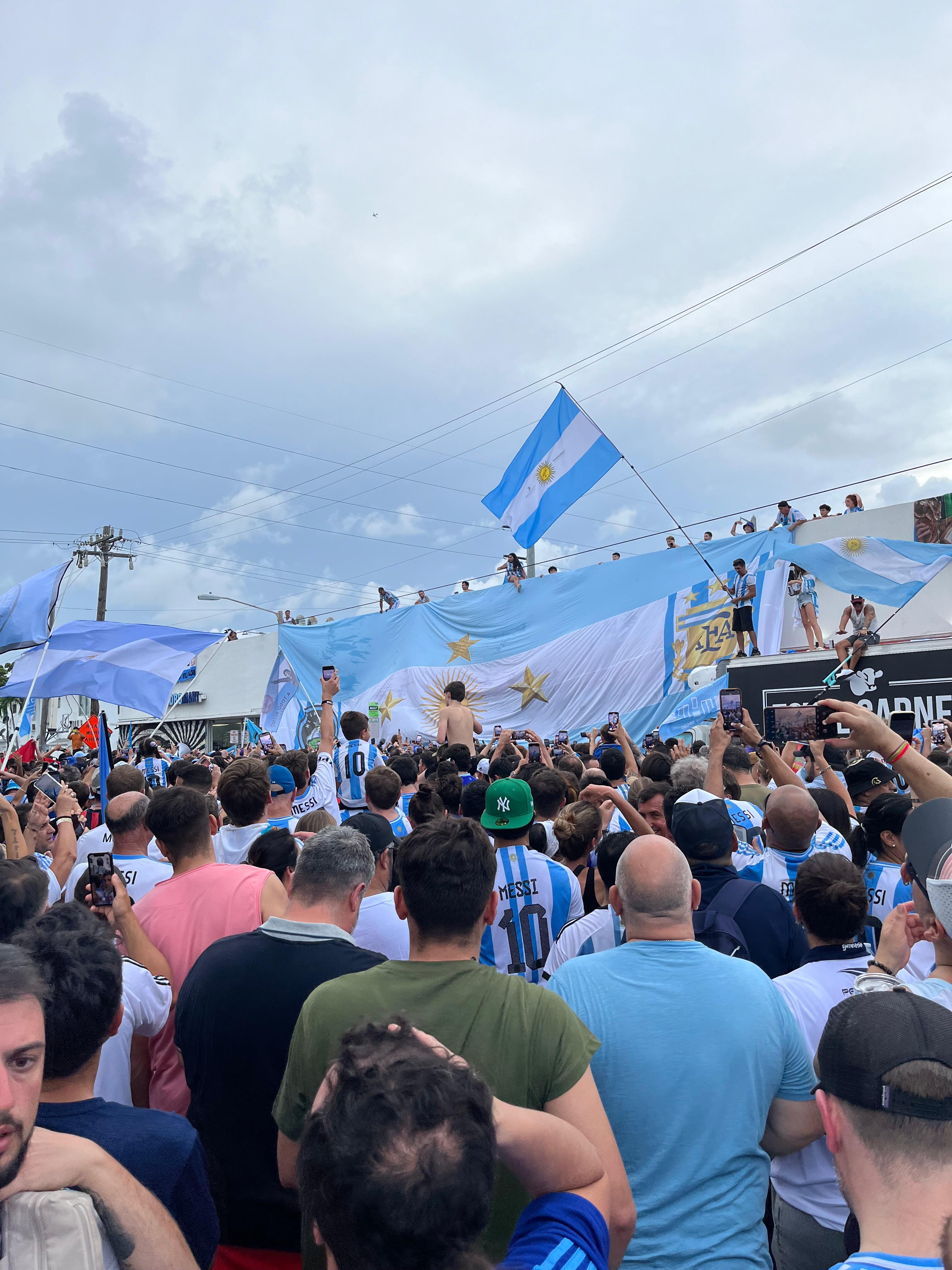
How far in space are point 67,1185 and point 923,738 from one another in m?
7.92

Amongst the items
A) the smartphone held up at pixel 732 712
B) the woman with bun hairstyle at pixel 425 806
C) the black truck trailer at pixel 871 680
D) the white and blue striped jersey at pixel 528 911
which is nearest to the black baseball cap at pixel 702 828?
the white and blue striped jersey at pixel 528 911

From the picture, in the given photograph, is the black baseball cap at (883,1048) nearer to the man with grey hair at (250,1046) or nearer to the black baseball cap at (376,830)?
the man with grey hair at (250,1046)

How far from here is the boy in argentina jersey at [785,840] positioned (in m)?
4.09

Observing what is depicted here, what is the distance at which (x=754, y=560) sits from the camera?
48.5 feet

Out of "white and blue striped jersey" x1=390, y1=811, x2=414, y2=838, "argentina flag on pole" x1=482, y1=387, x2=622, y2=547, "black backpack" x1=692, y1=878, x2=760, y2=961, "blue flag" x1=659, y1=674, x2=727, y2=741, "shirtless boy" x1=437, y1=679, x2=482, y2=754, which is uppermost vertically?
"argentina flag on pole" x1=482, y1=387, x2=622, y2=547

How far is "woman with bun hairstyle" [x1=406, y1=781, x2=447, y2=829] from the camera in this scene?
593 cm

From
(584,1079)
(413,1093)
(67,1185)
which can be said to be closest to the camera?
(413,1093)

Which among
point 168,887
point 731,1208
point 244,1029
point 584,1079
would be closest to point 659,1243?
point 731,1208

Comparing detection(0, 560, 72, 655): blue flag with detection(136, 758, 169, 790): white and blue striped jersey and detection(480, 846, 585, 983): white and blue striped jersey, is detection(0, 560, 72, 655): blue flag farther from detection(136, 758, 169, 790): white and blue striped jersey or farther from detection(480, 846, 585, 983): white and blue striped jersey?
detection(480, 846, 585, 983): white and blue striped jersey

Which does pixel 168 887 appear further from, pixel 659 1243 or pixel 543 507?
pixel 543 507

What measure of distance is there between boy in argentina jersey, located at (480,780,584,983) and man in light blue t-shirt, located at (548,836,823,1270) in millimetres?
1573

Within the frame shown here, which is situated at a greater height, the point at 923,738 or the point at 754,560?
the point at 754,560

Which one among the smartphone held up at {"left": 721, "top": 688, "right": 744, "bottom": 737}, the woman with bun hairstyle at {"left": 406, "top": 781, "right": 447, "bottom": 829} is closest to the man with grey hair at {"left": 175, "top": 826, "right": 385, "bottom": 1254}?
Answer: the woman with bun hairstyle at {"left": 406, "top": 781, "right": 447, "bottom": 829}

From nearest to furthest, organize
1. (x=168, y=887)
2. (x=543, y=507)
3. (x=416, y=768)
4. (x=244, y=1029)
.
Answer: (x=244, y=1029) < (x=168, y=887) < (x=416, y=768) < (x=543, y=507)
